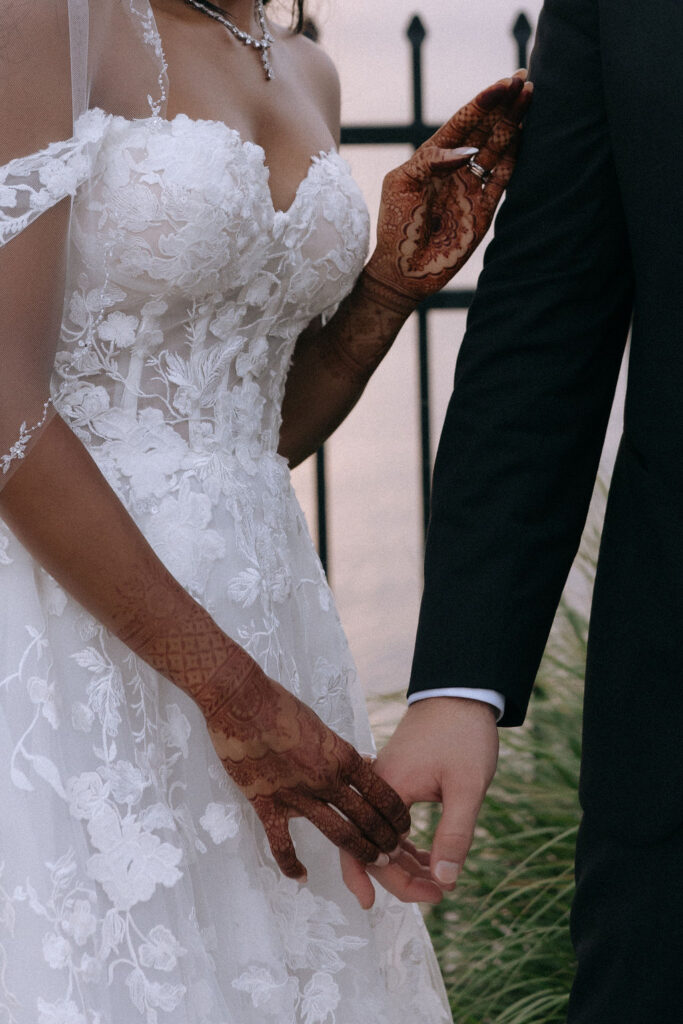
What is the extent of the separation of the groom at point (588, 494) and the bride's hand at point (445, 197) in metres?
0.22

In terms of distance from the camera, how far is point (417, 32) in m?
2.92

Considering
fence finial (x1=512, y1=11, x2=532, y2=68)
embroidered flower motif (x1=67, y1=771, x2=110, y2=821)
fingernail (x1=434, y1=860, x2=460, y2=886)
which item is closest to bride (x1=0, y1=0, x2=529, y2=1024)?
embroidered flower motif (x1=67, y1=771, x2=110, y2=821)

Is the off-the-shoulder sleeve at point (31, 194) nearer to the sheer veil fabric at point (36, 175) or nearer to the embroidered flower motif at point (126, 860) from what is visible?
the sheer veil fabric at point (36, 175)

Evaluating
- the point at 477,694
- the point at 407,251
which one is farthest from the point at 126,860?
the point at 407,251

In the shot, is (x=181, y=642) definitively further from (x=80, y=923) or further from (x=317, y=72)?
(x=317, y=72)

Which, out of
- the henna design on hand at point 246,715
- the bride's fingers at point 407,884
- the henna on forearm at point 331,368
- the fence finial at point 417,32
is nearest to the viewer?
the henna design on hand at point 246,715

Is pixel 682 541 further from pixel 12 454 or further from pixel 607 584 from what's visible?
pixel 12 454

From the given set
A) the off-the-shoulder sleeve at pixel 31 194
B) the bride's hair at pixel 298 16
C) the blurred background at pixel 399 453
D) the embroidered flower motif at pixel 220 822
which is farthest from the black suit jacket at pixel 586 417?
the blurred background at pixel 399 453

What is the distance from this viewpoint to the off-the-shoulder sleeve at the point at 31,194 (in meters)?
1.21

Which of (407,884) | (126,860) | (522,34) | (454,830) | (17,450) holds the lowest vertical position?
(407,884)

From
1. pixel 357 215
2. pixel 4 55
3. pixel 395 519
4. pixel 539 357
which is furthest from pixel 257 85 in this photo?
pixel 395 519

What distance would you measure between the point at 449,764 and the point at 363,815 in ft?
0.56

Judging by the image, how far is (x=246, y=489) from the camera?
4.90 feet

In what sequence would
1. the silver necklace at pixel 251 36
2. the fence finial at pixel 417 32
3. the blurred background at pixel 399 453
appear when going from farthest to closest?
the fence finial at pixel 417 32 → the blurred background at pixel 399 453 → the silver necklace at pixel 251 36
